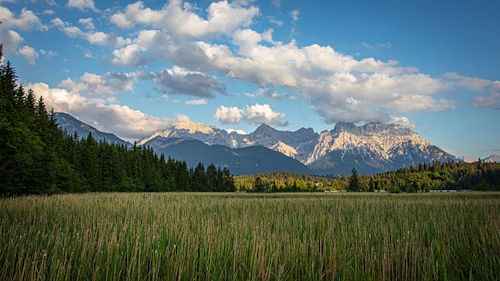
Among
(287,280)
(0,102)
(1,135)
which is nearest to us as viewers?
(287,280)

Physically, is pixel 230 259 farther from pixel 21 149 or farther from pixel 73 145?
pixel 73 145

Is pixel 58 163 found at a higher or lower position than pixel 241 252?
higher

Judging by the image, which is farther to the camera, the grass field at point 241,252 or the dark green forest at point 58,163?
the dark green forest at point 58,163

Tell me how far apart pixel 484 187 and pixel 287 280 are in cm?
9701

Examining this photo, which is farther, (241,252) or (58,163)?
(58,163)

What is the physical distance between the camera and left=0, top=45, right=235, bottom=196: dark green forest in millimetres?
23562

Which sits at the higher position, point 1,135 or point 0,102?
point 0,102

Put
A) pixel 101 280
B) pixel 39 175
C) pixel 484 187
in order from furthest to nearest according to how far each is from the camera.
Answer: pixel 484 187 < pixel 39 175 < pixel 101 280

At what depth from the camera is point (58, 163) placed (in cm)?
3669

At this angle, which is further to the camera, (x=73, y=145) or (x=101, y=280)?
(x=73, y=145)

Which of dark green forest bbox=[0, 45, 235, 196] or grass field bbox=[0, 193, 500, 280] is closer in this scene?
grass field bbox=[0, 193, 500, 280]

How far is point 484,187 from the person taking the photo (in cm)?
7681

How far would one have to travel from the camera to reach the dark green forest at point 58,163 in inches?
928

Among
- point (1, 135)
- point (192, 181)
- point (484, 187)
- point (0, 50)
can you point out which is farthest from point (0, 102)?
point (484, 187)
